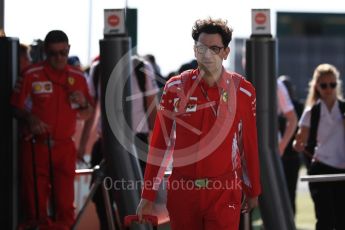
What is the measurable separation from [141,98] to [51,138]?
1.24 m

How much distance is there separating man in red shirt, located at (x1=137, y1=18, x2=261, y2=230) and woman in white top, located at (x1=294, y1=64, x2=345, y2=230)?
3.39 meters

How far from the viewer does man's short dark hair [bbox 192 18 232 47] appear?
5.99 metres

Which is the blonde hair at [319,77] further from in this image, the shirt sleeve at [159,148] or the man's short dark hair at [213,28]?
the shirt sleeve at [159,148]

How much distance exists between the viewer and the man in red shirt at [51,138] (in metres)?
8.55

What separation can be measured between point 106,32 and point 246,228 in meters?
1.93

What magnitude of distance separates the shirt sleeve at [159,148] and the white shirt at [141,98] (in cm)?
338

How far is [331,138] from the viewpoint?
9.48 m

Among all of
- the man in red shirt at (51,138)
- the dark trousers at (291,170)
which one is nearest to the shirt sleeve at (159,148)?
the man in red shirt at (51,138)

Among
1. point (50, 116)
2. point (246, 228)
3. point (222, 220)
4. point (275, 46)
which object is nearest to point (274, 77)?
point (275, 46)

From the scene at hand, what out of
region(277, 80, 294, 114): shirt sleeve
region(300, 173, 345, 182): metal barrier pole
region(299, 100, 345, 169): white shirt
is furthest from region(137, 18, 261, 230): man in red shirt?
region(277, 80, 294, 114): shirt sleeve

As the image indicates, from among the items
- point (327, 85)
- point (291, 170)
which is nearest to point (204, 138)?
point (327, 85)

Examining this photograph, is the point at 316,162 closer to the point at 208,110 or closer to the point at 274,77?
the point at 274,77

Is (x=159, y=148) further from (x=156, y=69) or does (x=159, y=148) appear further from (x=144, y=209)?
(x=156, y=69)

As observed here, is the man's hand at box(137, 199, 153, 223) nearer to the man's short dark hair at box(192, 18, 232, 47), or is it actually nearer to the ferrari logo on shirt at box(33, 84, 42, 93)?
the man's short dark hair at box(192, 18, 232, 47)
